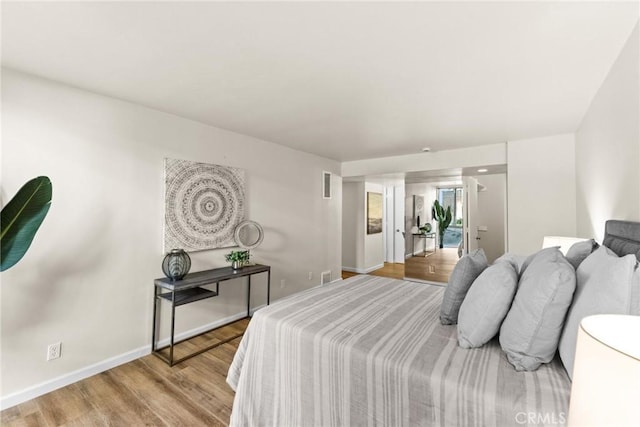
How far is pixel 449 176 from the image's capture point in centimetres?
462

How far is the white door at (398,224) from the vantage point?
22.9 feet

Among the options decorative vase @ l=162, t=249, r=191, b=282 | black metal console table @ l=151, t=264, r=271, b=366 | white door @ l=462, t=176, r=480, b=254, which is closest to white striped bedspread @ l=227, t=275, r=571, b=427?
black metal console table @ l=151, t=264, r=271, b=366

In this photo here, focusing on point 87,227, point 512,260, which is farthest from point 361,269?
point 87,227

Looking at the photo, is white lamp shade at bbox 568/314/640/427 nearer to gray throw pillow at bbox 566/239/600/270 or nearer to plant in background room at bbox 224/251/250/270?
gray throw pillow at bbox 566/239/600/270

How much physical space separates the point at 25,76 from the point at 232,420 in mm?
2778

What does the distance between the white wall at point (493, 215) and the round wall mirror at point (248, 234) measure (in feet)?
13.1

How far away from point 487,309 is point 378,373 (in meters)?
0.61

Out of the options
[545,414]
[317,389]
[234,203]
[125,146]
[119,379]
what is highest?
[125,146]

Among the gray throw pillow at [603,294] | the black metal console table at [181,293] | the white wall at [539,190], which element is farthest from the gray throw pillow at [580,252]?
the black metal console table at [181,293]

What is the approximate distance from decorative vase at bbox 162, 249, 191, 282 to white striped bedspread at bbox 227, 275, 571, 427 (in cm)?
117

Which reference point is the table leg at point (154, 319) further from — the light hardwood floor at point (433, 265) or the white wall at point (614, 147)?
the light hardwood floor at point (433, 265)

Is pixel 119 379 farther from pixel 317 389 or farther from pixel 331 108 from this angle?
pixel 331 108

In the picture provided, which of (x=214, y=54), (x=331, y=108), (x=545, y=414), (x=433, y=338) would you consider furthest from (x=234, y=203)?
(x=545, y=414)

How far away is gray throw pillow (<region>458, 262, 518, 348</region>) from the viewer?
4.29 feet
